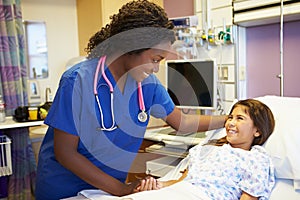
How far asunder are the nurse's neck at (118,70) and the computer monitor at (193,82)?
1016 mm

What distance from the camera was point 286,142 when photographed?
1.32 metres

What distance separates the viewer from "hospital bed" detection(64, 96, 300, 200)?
3.75 ft

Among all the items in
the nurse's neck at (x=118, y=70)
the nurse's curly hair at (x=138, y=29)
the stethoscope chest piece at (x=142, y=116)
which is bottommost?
the stethoscope chest piece at (x=142, y=116)

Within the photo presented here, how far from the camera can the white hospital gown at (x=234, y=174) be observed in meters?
1.24

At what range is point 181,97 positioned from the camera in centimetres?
227

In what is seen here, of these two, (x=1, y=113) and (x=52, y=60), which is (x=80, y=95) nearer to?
(x=1, y=113)

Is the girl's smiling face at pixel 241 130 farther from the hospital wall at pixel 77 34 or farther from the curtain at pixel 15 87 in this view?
the curtain at pixel 15 87

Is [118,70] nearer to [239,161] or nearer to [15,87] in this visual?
[239,161]

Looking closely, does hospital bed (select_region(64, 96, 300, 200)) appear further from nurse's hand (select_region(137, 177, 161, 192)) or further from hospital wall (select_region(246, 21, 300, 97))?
hospital wall (select_region(246, 21, 300, 97))

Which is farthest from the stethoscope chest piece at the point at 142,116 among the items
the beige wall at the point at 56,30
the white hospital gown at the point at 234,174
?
the beige wall at the point at 56,30

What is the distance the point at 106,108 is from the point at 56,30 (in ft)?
7.16

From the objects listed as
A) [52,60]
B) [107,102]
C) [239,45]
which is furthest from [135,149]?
[52,60]

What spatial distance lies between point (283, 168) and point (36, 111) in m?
1.67

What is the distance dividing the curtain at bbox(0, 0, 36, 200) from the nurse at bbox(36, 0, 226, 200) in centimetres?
145
